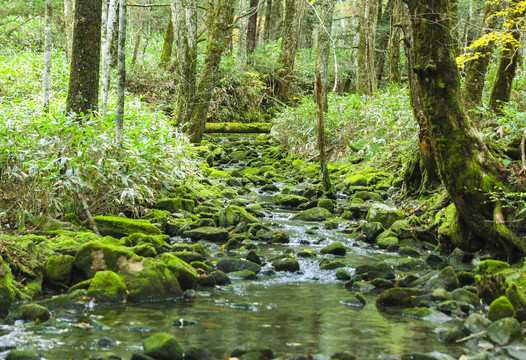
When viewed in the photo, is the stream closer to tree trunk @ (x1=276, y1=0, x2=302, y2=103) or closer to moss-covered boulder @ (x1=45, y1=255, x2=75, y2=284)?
moss-covered boulder @ (x1=45, y1=255, x2=75, y2=284)

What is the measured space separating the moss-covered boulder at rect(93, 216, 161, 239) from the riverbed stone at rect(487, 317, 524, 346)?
4362 millimetres

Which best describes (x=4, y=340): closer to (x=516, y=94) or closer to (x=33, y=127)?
(x=33, y=127)

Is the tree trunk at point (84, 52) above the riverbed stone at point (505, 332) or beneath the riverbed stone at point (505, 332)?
above

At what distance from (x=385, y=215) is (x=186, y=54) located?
25.2ft

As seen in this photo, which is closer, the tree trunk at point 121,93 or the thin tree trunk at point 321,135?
the tree trunk at point 121,93

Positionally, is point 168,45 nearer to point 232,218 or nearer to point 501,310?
point 232,218

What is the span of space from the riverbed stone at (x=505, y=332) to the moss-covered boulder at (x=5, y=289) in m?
3.62

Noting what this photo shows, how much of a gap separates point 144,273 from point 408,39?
446cm

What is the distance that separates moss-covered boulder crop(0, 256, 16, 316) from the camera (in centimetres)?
372

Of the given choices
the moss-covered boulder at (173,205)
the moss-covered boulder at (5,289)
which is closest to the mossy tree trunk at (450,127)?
the moss-covered boulder at (173,205)

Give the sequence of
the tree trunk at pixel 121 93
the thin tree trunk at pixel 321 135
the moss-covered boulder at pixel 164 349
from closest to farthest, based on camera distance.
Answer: the moss-covered boulder at pixel 164 349 → the tree trunk at pixel 121 93 → the thin tree trunk at pixel 321 135

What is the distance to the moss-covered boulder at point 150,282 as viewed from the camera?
14.0 ft

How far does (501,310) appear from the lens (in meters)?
3.67

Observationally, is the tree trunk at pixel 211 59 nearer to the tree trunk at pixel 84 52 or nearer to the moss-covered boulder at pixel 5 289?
the tree trunk at pixel 84 52
